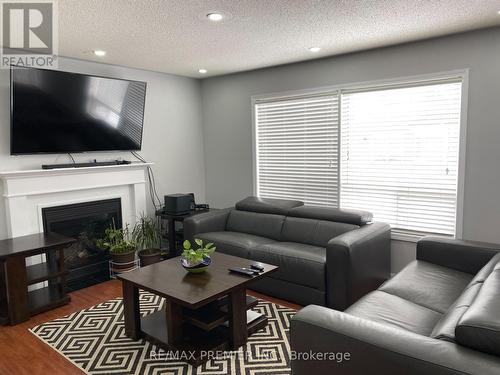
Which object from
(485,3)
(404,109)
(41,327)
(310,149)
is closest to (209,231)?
(310,149)

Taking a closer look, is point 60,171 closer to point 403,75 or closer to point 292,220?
point 292,220

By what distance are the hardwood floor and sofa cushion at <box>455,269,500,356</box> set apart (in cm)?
194

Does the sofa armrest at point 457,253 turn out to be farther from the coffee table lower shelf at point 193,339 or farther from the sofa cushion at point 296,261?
the coffee table lower shelf at point 193,339

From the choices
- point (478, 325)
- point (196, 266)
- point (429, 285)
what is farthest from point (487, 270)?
point (196, 266)

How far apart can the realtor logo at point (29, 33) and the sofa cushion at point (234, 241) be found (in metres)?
2.37

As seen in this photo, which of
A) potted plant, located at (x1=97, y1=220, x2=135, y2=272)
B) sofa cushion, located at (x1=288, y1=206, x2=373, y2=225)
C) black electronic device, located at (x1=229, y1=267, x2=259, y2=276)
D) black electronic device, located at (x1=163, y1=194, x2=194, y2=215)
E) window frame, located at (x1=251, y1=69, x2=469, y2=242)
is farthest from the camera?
black electronic device, located at (x1=163, y1=194, x2=194, y2=215)

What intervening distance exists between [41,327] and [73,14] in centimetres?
245

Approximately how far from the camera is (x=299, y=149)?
447 centimetres

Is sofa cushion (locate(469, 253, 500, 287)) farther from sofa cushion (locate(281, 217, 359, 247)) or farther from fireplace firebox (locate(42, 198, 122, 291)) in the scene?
fireplace firebox (locate(42, 198, 122, 291))

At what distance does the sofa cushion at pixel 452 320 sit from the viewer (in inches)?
60.6

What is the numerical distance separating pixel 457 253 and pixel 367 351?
1.77 metres

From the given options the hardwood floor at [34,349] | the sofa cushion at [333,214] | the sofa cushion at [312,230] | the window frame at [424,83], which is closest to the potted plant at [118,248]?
the hardwood floor at [34,349]

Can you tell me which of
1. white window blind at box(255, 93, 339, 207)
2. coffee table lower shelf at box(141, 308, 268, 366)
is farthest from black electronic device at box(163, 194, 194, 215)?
coffee table lower shelf at box(141, 308, 268, 366)

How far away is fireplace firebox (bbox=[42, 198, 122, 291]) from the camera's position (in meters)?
3.87
